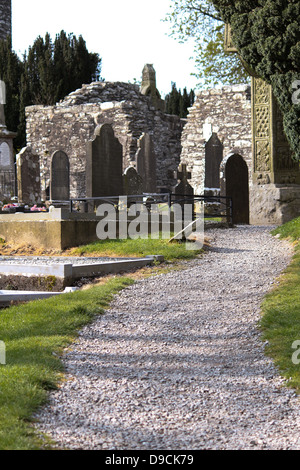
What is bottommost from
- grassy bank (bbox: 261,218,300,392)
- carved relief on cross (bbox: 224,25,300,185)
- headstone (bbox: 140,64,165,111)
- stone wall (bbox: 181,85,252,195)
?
grassy bank (bbox: 261,218,300,392)

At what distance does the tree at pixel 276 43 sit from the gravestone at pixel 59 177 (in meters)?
10.8

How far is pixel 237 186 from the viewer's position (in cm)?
1422

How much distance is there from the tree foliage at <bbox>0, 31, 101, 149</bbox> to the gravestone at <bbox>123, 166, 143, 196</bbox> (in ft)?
56.6

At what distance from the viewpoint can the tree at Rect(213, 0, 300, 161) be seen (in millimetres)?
9250

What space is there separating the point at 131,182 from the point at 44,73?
1845 cm

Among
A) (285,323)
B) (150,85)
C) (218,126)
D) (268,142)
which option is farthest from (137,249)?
(150,85)

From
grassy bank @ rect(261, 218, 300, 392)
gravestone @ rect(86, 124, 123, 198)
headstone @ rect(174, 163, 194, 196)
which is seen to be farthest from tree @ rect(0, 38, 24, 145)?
grassy bank @ rect(261, 218, 300, 392)

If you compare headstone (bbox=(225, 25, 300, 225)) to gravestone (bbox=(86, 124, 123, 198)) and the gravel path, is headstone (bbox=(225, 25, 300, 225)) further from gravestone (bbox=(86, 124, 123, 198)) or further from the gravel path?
the gravel path

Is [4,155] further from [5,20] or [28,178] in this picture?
[5,20]

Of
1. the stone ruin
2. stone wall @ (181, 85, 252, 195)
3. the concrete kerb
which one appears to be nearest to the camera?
the concrete kerb

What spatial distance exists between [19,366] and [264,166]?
1017 cm

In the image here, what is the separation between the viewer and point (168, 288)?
26.3 feet

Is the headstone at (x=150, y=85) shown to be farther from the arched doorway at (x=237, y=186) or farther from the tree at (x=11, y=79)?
the arched doorway at (x=237, y=186)

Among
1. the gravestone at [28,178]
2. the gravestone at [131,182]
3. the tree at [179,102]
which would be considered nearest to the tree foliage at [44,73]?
the tree at [179,102]
